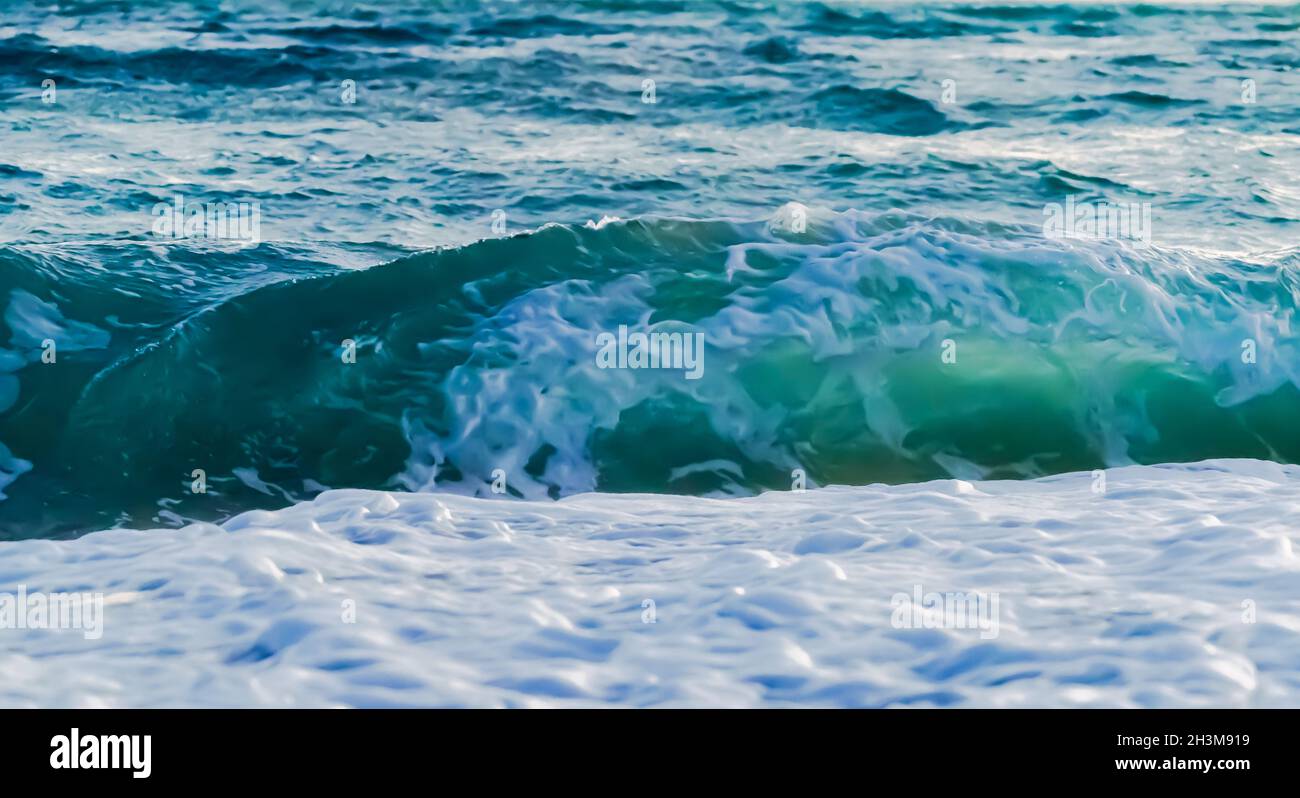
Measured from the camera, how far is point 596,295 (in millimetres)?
7246

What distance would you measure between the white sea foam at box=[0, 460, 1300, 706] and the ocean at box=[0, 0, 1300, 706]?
20 millimetres

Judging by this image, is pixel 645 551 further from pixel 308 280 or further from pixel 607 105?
pixel 607 105

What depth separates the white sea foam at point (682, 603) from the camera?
11.5ft

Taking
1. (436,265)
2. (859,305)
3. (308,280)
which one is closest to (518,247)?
(436,265)

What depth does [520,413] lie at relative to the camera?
631cm

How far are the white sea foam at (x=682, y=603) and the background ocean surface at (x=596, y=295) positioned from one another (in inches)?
31.0

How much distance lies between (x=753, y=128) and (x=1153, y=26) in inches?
352

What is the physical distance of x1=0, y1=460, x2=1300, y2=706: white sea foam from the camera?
3514 millimetres
